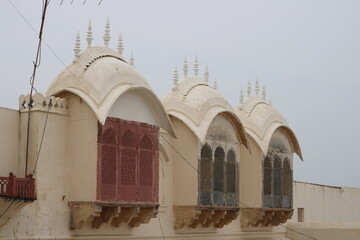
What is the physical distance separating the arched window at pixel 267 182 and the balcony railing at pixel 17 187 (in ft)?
29.9

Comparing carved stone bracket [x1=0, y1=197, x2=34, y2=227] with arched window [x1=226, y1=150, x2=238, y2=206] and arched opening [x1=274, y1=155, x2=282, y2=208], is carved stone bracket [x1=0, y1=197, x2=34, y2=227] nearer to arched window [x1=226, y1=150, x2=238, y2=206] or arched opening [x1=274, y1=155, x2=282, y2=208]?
arched window [x1=226, y1=150, x2=238, y2=206]

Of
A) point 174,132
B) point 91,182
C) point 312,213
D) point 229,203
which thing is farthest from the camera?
point 312,213

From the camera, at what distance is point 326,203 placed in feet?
101

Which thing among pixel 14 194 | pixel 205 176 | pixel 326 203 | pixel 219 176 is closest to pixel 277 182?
pixel 219 176

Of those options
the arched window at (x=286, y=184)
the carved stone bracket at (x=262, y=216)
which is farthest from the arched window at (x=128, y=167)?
the arched window at (x=286, y=184)

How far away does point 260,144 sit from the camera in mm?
22891

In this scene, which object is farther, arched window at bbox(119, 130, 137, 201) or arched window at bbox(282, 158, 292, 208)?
arched window at bbox(282, 158, 292, 208)

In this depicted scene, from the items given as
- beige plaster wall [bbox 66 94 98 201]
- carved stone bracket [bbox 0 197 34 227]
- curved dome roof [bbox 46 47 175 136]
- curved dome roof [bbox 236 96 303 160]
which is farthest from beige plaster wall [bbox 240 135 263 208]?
carved stone bracket [bbox 0 197 34 227]

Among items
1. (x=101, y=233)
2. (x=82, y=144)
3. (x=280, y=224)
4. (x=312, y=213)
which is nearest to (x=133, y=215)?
(x=101, y=233)

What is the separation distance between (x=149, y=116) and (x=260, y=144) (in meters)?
5.41

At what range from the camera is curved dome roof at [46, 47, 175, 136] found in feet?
54.4

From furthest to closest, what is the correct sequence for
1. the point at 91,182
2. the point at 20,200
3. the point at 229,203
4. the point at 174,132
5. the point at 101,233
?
the point at 229,203 → the point at 174,132 → the point at 101,233 → the point at 91,182 → the point at 20,200

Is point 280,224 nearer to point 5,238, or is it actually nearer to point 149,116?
point 149,116

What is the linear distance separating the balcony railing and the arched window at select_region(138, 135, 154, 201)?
3.00 meters
